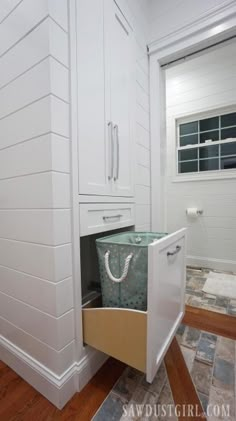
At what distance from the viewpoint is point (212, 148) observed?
106 inches

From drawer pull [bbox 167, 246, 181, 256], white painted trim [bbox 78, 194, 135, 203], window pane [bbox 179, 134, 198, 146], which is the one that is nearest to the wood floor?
drawer pull [bbox 167, 246, 181, 256]

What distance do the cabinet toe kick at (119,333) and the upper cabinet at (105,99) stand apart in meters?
0.55

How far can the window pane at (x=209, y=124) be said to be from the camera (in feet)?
8.76

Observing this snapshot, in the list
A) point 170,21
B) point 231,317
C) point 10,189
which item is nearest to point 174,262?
point 10,189

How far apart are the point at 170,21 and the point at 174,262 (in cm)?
175

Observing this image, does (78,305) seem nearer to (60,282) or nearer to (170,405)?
(60,282)

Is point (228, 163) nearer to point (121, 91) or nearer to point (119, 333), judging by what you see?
point (121, 91)

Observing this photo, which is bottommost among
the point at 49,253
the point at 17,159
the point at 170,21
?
the point at 49,253

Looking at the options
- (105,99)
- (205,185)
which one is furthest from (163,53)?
(205,185)

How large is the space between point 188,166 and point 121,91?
1.89 metres

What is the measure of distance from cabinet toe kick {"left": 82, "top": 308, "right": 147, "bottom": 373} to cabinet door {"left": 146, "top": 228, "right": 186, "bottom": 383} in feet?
0.11

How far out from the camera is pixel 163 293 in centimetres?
86

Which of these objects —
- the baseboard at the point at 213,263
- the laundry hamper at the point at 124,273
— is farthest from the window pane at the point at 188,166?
the laundry hamper at the point at 124,273

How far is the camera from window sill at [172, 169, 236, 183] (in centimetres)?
251
